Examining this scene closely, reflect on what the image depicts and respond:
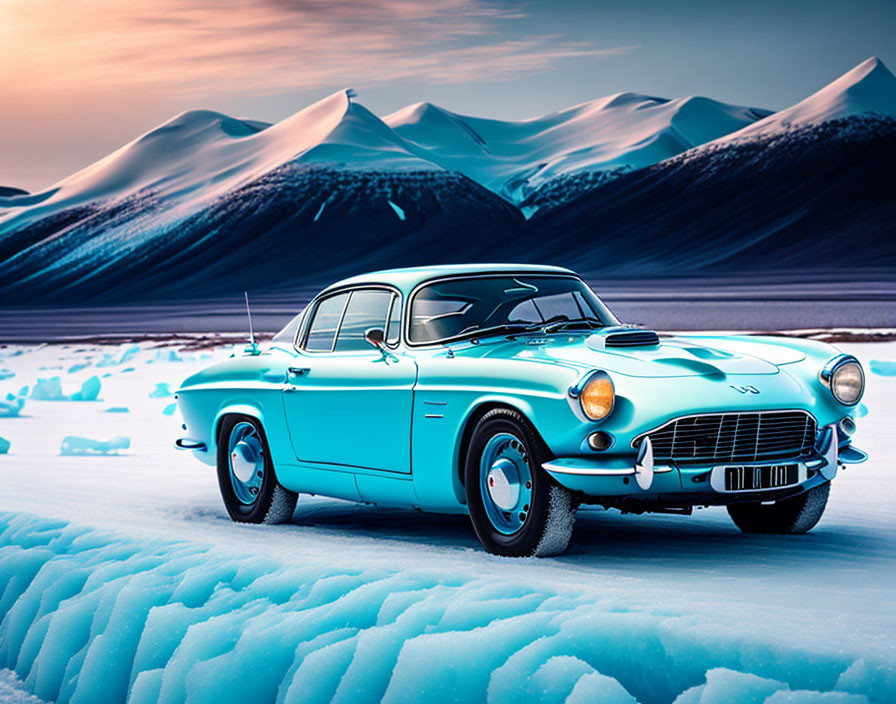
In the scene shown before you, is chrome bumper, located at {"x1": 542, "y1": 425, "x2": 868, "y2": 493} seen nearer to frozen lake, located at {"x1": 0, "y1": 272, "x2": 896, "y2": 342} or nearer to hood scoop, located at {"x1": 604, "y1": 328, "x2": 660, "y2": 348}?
hood scoop, located at {"x1": 604, "y1": 328, "x2": 660, "y2": 348}

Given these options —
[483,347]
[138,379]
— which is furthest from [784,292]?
[483,347]

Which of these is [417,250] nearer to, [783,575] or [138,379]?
[138,379]

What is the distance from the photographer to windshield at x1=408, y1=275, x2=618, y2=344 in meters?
7.52

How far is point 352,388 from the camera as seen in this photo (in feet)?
25.0

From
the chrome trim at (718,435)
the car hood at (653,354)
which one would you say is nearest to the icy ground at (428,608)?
the chrome trim at (718,435)

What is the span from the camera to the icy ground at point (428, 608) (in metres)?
4.91

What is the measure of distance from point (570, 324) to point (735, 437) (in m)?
1.44

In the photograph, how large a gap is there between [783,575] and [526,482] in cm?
122

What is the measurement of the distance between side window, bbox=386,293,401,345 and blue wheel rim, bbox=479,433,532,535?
119 cm

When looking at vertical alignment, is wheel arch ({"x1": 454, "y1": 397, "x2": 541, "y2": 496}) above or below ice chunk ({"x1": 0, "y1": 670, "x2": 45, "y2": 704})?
above

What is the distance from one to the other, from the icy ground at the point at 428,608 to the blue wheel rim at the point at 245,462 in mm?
303

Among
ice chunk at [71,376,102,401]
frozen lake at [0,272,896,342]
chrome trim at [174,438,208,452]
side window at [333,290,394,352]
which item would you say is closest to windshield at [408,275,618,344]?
side window at [333,290,394,352]

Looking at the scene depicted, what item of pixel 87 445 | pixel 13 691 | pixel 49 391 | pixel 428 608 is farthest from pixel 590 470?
pixel 49 391

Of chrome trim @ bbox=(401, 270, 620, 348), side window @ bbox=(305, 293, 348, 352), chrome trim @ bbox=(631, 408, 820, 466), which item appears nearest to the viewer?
chrome trim @ bbox=(631, 408, 820, 466)
